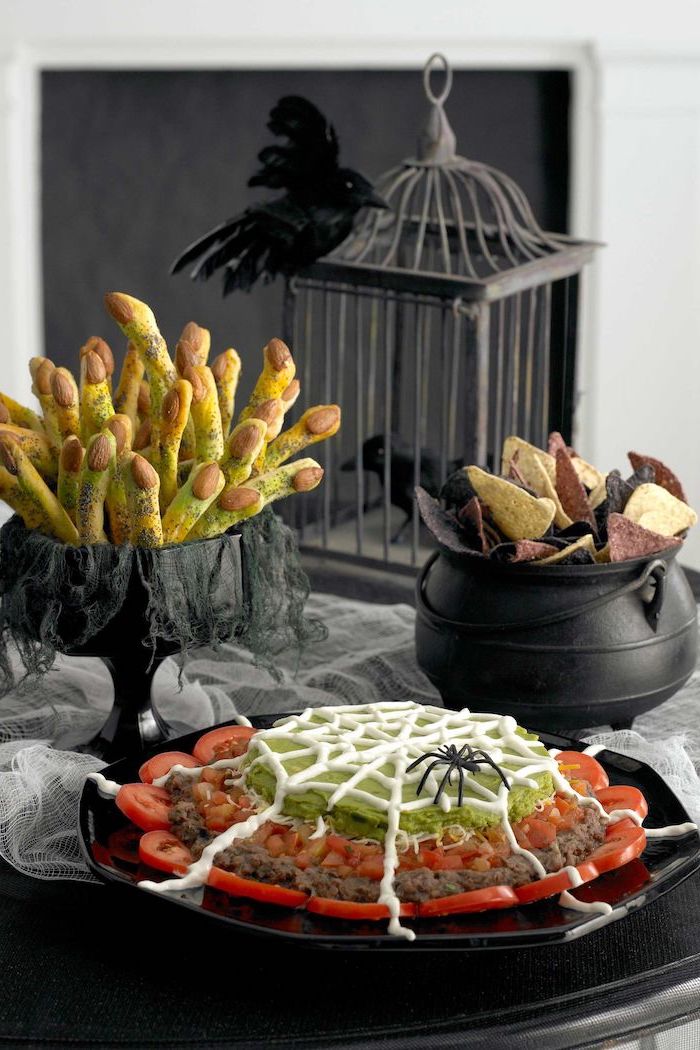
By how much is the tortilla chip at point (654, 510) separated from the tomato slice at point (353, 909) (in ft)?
1.53

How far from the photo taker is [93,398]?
0.97 meters

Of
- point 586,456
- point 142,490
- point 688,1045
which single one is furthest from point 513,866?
point 586,456

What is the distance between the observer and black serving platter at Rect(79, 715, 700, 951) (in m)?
0.68

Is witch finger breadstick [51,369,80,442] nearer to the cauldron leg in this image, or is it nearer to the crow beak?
the cauldron leg

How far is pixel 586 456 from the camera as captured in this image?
294cm

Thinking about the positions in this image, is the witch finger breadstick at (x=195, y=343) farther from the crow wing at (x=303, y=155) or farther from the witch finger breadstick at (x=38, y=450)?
the crow wing at (x=303, y=155)

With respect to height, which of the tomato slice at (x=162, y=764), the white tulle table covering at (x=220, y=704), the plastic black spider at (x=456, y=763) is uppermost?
the plastic black spider at (x=456, y=763)

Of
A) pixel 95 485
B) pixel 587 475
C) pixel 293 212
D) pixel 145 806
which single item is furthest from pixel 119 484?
pixel 293 212

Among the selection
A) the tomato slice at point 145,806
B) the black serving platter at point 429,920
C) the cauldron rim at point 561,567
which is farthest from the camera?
the cauldron rim at point 561,567

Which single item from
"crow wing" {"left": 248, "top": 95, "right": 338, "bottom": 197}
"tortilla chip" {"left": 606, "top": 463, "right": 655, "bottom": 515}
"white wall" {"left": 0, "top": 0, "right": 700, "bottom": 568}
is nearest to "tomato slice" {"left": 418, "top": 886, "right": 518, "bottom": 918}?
"tortilla chip" {"left": 606, "top": 463, "right": 655, "bottom": 515}

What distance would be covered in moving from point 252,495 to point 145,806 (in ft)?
0.83

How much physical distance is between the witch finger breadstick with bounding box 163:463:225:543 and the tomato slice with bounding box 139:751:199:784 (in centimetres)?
17

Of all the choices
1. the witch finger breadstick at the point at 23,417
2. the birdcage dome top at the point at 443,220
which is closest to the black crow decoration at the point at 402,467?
the birdcage dome top at the point at 443,220

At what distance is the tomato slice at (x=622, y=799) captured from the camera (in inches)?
32.1
